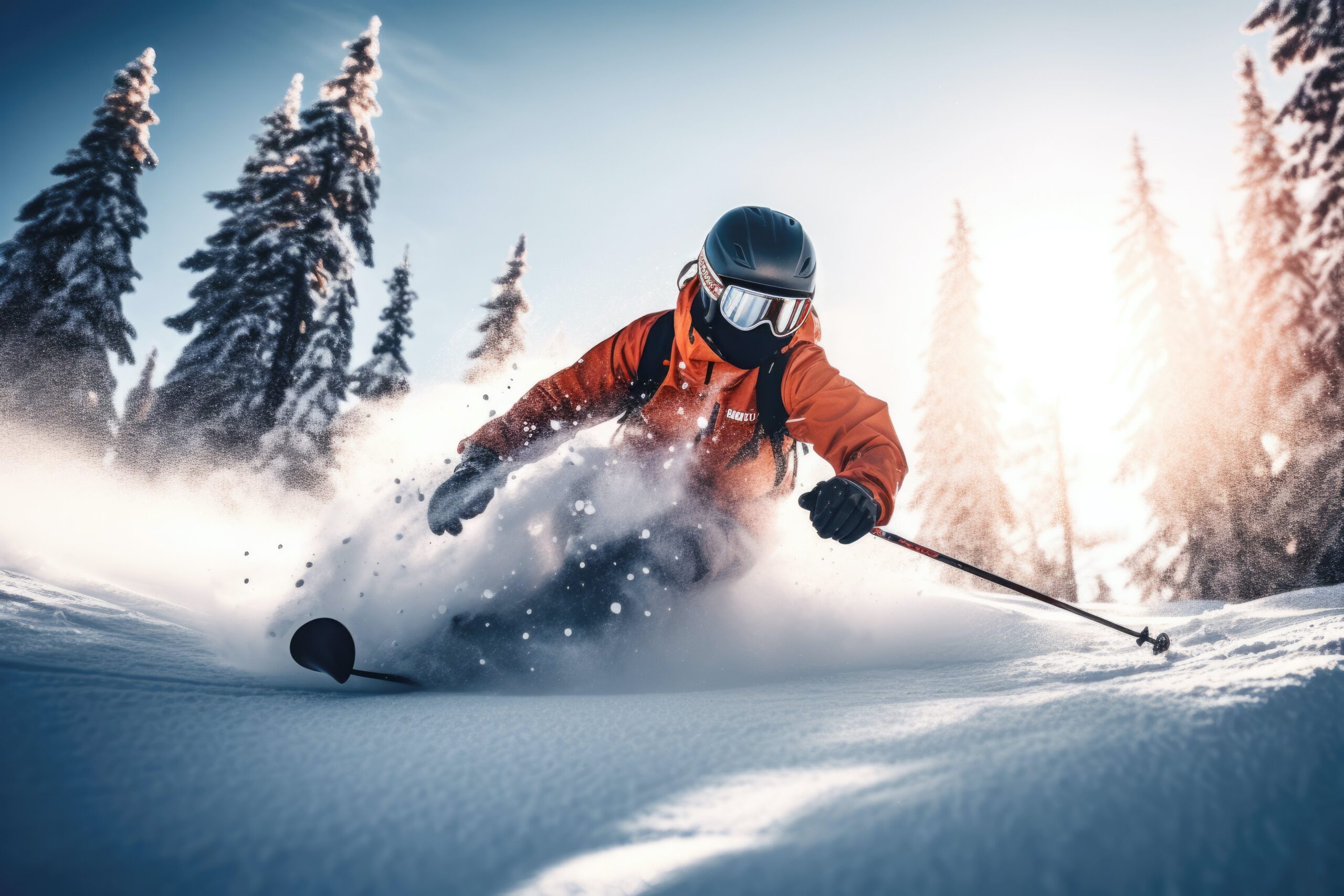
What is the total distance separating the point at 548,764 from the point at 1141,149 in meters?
18.1

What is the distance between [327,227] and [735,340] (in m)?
14.2

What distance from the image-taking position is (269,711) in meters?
1.73

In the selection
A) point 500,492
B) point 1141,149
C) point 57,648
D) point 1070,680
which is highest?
point 1141,149

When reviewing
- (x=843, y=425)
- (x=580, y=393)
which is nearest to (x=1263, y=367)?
(x=843, y=425)

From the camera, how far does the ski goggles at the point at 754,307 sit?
10.8 feet

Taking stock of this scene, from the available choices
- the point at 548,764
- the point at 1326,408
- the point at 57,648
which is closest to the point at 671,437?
the point at 548,764

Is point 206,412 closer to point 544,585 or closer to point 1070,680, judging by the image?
point 544,585

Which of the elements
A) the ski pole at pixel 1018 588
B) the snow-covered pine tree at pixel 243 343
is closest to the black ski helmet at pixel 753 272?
the ski pole at pixel 1018 588

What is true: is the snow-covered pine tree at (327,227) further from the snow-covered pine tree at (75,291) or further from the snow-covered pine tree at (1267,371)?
the snow-covered pine tree at (1267,371)

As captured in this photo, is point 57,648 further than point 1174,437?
No

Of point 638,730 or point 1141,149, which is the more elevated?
point 1141,149

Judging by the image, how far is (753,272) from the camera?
10.8ft

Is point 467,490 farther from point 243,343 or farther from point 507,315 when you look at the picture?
point 507,315

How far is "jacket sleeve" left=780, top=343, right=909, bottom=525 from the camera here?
114 inches
